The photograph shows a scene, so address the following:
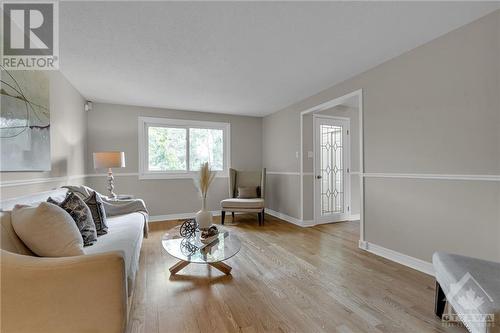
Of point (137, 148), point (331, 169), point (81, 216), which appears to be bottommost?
point (81, 216)

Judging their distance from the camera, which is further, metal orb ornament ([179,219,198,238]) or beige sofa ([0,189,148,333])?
metal orb ornament ([179,219,198,238])

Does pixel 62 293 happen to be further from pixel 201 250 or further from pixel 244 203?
pixel 244 203

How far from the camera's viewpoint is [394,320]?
1514 mm

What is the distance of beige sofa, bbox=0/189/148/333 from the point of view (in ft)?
3.17

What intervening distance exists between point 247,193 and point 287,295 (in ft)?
8.63

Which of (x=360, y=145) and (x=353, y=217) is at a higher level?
(x=360, y=145)

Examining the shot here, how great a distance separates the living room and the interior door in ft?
2.62

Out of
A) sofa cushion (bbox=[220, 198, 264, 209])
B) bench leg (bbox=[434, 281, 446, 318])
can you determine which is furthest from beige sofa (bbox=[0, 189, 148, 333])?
sofa cushion (bbox=[220, 198, 264, 209])

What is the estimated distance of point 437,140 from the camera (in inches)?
83.7

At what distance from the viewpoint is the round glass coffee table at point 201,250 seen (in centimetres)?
190

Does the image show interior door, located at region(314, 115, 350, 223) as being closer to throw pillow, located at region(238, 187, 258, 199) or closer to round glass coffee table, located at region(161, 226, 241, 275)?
throw pillow, located at region(238, 187, 258, 199)

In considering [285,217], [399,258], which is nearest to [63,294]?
[399,258]

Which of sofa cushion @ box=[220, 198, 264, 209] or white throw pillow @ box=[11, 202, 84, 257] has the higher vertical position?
white throw pillow @ box=[11, 202, 84, 257]

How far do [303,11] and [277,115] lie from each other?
3.08 meters
